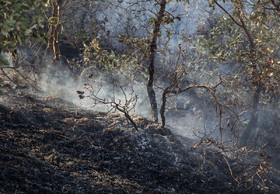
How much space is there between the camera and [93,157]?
13.0 feet

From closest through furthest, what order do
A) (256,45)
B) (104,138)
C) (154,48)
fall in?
(104,138) → (154,48) → (256,45)

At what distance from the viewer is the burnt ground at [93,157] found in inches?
125

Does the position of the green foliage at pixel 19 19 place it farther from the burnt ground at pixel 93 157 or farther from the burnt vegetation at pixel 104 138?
the burnt ground at pixel 93 157

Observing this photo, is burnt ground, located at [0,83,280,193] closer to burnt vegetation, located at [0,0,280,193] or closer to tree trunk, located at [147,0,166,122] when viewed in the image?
burnt vegetation, located at [0,0,280,193]

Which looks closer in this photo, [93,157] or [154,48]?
[93,157]

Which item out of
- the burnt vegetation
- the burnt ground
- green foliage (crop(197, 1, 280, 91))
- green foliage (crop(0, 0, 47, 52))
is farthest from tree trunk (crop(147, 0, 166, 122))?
green foliage (crop(0, 0, 47, 52))

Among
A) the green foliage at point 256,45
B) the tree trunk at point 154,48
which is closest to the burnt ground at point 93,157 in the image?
the tree trunk at point 154,48

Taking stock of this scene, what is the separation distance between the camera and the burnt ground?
318cm

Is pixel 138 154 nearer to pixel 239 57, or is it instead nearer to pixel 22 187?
pixel 22 187

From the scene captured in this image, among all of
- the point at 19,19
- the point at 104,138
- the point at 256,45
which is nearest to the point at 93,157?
the point at 104,138

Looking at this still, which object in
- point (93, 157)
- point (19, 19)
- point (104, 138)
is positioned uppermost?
point (104, 138)

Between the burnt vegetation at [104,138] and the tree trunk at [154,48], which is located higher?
the tree trunk at [154,48]

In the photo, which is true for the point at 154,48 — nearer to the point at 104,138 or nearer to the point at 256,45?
the point at 104,138

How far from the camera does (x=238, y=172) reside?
4.95m
